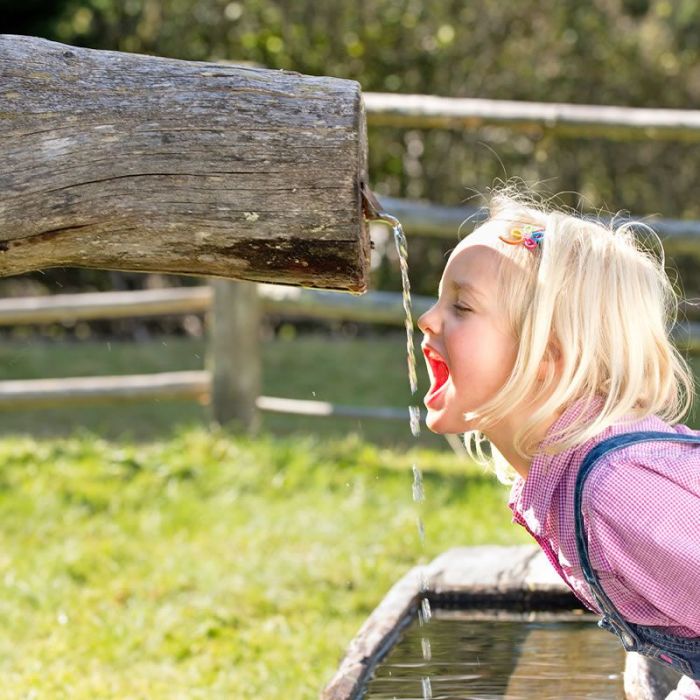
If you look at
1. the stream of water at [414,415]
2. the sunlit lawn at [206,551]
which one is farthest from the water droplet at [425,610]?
the sunlit lawn at [206,551]

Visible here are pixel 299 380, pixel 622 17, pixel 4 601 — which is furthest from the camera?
pixel 622 17

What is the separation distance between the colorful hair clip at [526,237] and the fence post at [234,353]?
361 cm

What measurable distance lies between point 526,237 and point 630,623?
2.38 ft

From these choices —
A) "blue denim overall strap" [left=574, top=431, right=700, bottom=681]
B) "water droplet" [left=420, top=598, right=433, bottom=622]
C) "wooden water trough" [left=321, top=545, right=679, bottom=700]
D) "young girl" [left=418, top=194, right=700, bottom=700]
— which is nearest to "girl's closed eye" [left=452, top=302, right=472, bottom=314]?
"young girl" [left=418, top=194, right=700, bottom=700]

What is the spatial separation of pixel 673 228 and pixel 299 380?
3.68 metres

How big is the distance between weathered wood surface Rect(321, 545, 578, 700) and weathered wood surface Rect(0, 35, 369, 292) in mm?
1110

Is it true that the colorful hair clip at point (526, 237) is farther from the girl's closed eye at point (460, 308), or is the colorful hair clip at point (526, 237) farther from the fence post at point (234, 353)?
the fence post at point (234, 353)

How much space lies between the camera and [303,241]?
2.13 metres

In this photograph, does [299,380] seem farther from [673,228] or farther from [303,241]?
[303,241]

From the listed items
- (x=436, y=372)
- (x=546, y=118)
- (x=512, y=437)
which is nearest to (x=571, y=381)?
(x=512, y=437)

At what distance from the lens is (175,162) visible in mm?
2123

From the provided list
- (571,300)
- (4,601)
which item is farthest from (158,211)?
(4,601)

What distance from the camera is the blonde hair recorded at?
217cm

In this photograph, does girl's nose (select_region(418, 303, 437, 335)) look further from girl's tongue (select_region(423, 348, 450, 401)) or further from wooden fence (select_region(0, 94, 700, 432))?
wooden fence (select_region(0, 94, 700, 432))
